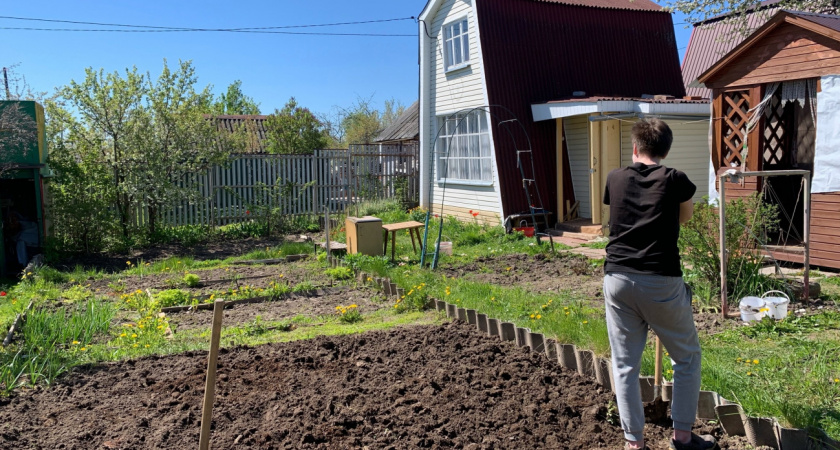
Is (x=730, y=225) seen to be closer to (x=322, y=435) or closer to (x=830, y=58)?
(x=830, y=58)

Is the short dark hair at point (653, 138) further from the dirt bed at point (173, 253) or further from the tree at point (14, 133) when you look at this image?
the tree at point (14, 133)

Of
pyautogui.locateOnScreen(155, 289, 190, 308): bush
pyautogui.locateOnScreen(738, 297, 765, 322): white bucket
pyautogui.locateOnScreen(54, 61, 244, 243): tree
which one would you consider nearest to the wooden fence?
pyautogui.locateOnScreen(54, 61, 244, 243): tree

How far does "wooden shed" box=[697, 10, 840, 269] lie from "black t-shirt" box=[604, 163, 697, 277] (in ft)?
16.3

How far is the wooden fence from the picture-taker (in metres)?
15.7

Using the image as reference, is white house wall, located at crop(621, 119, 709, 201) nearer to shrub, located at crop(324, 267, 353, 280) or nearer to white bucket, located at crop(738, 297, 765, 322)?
shrub, located at crop(324, 267, 353, 280)

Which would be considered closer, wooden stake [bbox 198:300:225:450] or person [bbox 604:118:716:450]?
wooden stake [bbox 198:300:225:450]

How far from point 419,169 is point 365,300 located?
1040cm

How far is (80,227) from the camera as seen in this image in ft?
40.2

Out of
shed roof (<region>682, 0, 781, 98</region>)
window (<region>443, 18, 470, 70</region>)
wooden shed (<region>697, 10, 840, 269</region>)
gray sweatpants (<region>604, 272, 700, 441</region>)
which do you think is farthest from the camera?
shed roof (<region>682, 0, 781, 98</region>)

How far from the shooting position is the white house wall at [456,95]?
1466 cm

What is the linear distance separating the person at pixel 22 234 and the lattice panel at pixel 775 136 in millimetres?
12518

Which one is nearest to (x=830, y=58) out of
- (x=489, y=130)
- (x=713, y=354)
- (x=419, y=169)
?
(x=713, y=354)

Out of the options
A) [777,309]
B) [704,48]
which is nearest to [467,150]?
[704,48]

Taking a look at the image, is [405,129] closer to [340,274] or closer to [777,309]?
[340,274]
